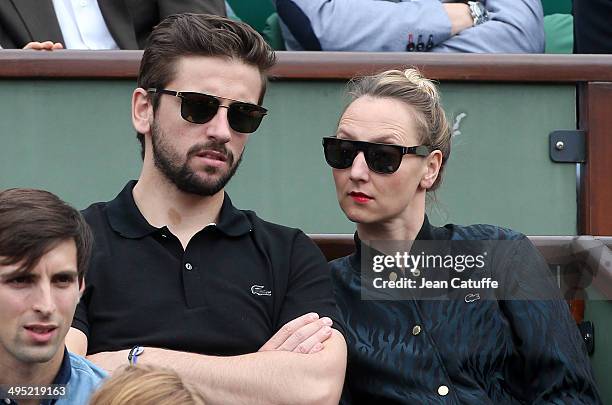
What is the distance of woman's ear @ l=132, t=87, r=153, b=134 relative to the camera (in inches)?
153

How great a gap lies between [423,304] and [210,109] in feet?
2.83

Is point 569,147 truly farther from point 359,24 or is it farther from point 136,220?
point 136,220

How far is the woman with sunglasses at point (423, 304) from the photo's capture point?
3.76 meters

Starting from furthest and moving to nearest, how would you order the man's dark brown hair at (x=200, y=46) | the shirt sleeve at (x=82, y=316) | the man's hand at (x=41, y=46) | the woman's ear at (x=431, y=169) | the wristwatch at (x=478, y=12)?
1. the wristwatch at (x=478, y=12)
2. the man's hand at (x=41, y=46)
3. the woman's ear at (x=431, y=169)
4. the man's dark brown hair at (x=200, y=46)
5. the shirt sleeve at (x=82, y=316)

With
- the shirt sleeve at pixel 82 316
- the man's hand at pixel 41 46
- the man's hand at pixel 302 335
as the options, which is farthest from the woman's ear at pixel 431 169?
the man's hand at pixel 41 46

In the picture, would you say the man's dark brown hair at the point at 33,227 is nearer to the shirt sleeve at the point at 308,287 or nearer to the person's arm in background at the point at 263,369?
the person's arm in background at the point at 263,369

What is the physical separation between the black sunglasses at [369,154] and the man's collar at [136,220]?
342 mm

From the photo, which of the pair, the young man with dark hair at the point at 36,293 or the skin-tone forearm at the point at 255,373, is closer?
the young man with dark hair at the point at 36,293

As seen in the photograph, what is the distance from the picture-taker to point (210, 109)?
12.3 feet

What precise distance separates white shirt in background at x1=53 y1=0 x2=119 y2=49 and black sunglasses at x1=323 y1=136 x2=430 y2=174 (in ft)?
4.35

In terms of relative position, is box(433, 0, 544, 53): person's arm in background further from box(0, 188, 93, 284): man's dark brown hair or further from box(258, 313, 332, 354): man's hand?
box(0, 188, 93, 284): man's dark brown hair

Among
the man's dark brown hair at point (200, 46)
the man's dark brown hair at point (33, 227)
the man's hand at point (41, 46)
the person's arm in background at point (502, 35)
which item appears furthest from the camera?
the person's arm in background at point (502, 35)

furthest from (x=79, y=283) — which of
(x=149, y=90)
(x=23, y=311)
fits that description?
(x=149, y=90)

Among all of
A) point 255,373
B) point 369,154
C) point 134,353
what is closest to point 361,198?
point 369,154
